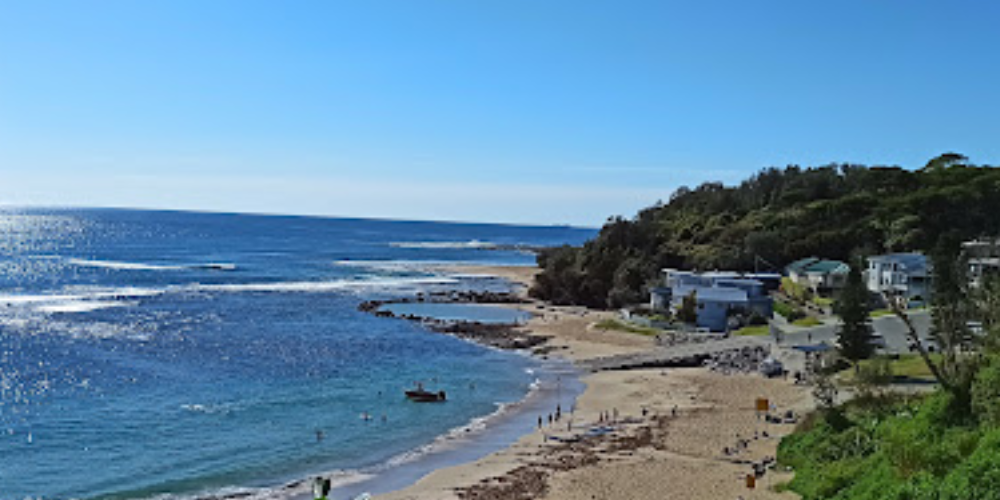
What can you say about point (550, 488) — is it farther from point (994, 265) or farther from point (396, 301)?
point (396, 301)

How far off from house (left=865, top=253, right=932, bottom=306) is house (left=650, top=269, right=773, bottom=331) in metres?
9.25

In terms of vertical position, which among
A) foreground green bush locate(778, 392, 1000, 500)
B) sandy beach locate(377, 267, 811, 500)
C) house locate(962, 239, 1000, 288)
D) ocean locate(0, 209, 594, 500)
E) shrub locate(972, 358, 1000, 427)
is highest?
house locate(962, 239, 1000, 288)

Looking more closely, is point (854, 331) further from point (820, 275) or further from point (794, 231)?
point (794, 231)

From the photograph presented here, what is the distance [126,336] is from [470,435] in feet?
120

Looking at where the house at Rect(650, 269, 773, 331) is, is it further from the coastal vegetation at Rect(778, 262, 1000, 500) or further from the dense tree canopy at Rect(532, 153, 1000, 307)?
the coastal vegetation at Rect(778, 262, 1000, 500)

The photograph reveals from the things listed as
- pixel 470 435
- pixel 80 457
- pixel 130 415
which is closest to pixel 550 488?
pixel 470 435

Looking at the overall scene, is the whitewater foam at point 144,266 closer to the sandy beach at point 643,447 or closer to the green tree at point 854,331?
the sandy beach at point 643,447

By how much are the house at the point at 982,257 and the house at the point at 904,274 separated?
289 centimetres

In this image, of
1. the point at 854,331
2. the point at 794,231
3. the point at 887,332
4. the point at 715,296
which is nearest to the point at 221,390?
the point at 854,331

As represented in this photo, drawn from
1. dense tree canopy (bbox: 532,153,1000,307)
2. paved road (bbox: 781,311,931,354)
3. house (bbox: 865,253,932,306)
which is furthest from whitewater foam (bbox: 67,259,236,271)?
paved road (bbox: 781,311,931,354)

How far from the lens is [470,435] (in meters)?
38.7

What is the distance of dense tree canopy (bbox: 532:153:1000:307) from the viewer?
85750mm

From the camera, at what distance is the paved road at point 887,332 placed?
159ft

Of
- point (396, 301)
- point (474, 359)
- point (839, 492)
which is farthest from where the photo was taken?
point (396, 301)
